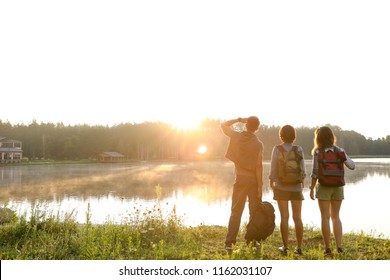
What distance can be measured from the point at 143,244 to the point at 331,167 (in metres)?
3.35

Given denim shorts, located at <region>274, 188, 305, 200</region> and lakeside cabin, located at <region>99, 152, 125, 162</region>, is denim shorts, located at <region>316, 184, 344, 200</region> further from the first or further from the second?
lakeside cabin, located at <region>99, 152, 125, 162</region>

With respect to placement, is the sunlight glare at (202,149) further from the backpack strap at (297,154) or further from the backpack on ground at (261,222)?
the backpack strap at (297,154)

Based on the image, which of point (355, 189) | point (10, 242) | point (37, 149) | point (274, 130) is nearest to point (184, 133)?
point (274, 130)

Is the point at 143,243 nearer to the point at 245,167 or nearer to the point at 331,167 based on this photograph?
the point at 245,167

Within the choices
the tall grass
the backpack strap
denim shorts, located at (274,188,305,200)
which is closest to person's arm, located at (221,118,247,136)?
the backpack strap

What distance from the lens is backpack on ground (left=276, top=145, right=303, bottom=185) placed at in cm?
578

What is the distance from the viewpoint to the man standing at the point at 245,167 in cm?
616

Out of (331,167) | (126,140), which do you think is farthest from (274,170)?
(126,140)

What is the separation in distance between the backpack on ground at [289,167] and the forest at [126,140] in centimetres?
8771

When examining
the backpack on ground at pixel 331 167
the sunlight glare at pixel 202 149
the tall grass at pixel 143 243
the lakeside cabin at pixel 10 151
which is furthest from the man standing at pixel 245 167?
the sunlight glare at pixel 202 149

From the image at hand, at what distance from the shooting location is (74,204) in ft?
54.6

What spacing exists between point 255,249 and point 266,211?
66 cm

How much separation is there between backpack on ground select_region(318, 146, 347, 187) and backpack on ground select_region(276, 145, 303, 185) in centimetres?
30

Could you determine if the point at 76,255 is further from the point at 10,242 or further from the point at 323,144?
the point at 323,144
